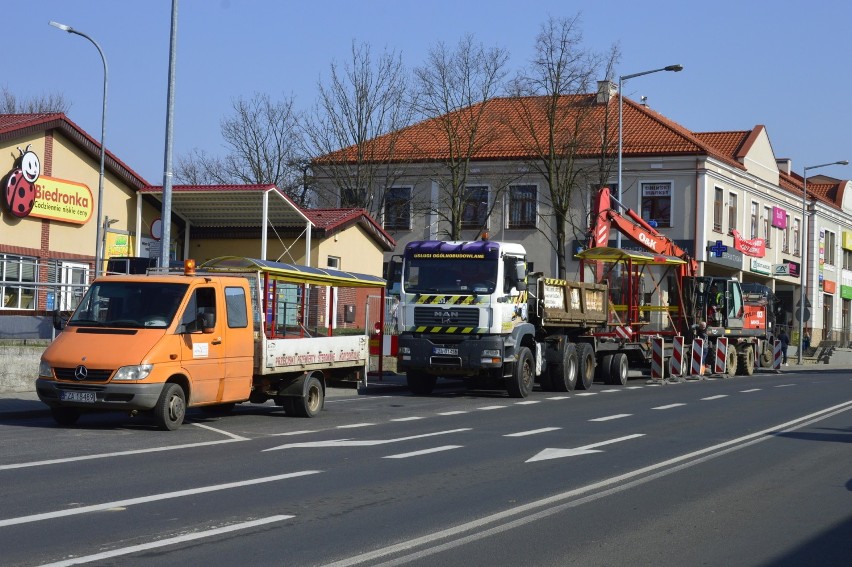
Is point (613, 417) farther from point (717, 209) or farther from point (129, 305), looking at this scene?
point (717, 209)

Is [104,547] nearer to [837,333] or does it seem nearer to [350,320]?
[350,320]

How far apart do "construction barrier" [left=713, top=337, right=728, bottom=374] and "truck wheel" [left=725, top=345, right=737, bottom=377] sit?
1.60 feet

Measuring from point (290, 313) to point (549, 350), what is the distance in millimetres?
8645

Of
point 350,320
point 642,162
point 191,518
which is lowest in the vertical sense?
point 191,518

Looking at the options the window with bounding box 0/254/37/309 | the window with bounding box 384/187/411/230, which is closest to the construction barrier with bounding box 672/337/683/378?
the window with bounding box 0/254/37/309

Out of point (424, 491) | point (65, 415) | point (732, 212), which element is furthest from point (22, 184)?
point (732, 212)

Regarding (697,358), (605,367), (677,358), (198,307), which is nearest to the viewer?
(198,307)

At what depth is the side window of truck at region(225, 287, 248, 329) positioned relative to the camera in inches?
648

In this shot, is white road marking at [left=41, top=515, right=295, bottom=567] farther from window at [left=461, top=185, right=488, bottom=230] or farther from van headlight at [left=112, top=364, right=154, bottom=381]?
window at [left=461, top=185, right=488, bottom=230]

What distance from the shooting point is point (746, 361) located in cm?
4044

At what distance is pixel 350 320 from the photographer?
2575 cm

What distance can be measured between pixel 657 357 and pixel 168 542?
26.4m

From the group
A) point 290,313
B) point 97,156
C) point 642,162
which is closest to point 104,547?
point 290,313

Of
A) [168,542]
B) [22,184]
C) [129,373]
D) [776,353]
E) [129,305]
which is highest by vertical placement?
[22,184]
